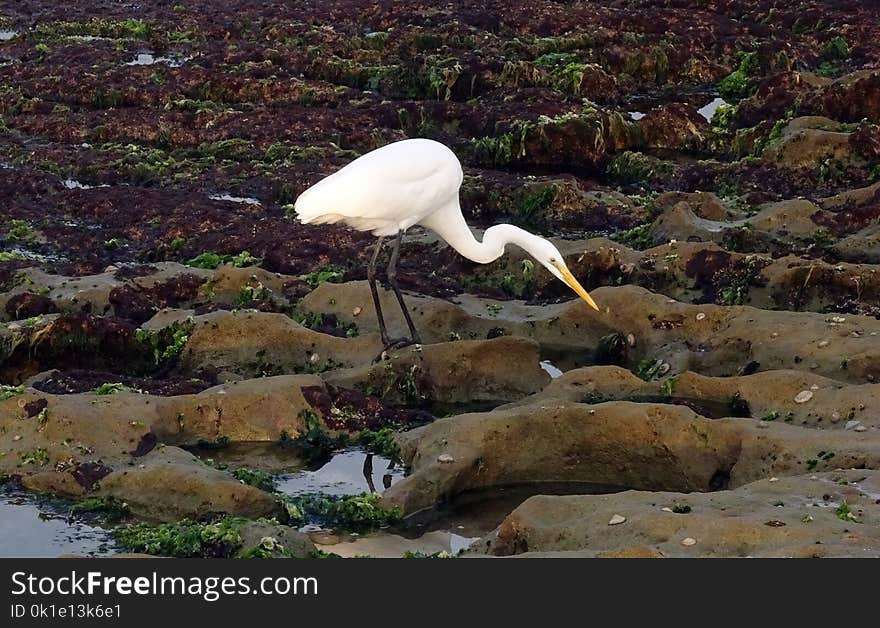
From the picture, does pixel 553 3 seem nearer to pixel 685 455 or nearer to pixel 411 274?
pixel 411 274

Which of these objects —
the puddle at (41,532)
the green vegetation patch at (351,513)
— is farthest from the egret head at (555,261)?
the puddle at (41,532)

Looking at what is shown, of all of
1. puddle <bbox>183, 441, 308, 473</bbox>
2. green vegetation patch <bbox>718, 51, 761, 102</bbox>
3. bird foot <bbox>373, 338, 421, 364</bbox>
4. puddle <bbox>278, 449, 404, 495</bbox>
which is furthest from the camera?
green vegetation patch <bbox>718, 51, 761, 102</bbox>

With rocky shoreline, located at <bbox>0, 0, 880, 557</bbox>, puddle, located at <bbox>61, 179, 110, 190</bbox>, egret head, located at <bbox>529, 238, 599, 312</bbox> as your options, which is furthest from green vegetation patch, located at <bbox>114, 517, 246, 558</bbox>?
puddle, located at <bbox>61, 179, 110, 190</bbox>

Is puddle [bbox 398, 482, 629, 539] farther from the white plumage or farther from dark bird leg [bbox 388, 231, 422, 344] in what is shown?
the white plumage

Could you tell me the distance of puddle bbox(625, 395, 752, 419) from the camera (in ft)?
32.0

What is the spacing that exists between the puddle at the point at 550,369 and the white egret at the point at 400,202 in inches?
25.3

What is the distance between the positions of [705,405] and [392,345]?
8.30 ft

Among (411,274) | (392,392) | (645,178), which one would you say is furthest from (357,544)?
(645,178)

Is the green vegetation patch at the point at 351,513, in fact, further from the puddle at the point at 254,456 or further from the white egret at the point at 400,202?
the white egret at the point at 400,202

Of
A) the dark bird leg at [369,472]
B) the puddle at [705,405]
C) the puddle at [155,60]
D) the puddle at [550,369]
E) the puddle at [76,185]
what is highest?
the dark bird leg at [369,472]

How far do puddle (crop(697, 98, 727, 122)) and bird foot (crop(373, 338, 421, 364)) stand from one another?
37.2ft

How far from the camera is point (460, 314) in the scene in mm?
11602

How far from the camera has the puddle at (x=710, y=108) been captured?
21.5m

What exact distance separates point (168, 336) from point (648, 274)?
14.6 ft
